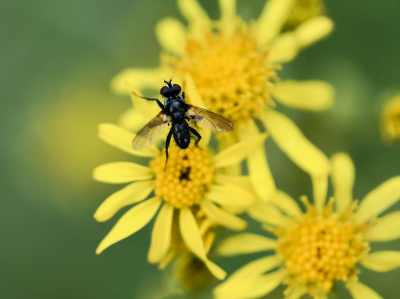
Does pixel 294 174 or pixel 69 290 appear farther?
pixel 69 290

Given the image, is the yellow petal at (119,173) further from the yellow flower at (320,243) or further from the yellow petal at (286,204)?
the yellow petal at (286,204)

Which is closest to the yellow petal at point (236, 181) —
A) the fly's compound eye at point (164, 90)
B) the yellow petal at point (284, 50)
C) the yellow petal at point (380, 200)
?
the fly's compound eye at point (164, 90)

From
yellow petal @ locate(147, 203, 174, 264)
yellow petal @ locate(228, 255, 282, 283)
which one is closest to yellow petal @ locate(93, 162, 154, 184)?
yellow petal @ locate(147, 203, 174, 264)

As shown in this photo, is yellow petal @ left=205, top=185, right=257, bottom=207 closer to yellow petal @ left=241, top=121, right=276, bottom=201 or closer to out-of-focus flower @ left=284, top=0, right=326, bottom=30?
yellow petal @ left=241, top=121, right=276, bottom=201

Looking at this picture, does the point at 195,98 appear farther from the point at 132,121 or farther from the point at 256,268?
the point at 256,268

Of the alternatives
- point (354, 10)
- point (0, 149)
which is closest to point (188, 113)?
point (354, 10)

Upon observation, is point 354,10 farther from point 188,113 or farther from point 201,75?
point 188,113
